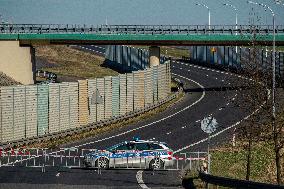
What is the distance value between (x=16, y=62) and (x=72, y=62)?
45.9 m

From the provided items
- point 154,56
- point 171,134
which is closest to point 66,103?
point 171,134

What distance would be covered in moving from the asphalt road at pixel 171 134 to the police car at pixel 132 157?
889 mm

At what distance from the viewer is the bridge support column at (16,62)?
91950 mm

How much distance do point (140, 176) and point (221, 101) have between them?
140 feet

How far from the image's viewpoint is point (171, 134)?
195 ft

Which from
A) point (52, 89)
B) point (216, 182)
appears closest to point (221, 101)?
point (52, 89)

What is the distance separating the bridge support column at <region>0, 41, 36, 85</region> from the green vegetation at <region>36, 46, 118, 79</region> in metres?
23.1

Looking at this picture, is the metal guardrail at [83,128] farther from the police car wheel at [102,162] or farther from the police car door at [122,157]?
the police car door at [122,157]

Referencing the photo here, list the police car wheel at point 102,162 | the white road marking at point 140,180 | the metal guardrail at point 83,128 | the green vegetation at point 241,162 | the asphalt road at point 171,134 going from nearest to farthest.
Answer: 1. the white road marking at point 140,180
2. the asphalt road at point 171,134
3. the police car wheel at point 102,162
4. the green vegetation at point 241,162
5. the metal guardrail at point 83,128

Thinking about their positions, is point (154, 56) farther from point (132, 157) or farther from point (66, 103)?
point (132, 157)

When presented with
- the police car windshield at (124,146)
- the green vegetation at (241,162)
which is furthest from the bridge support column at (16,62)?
the police car windshield at (124,146)

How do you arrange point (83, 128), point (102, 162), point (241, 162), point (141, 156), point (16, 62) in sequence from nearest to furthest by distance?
point (102, 162), point (141, 156), point (241, 162), point (83, 128), point (16, 62)

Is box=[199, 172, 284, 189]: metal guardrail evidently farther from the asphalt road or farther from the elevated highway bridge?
the elevated highway bridge

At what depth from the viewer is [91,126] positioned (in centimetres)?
5981
